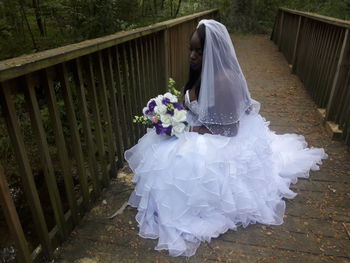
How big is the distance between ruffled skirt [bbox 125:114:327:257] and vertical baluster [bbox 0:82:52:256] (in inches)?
27.2

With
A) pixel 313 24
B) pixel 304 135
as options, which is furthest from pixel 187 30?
pixel 304 135

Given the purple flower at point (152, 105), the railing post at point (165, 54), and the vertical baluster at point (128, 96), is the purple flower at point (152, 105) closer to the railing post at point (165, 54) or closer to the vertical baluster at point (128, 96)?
the vertical baluster at point (128, 96)

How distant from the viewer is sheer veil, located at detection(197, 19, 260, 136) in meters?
2.27

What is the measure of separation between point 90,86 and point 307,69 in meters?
4.68

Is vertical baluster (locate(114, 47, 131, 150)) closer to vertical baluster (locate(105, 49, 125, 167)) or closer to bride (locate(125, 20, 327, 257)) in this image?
vertical baluster (locate(105, 49, 125, 167))

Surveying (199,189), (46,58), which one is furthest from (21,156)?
(199,189)

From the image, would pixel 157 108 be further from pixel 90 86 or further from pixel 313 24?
pixel 313 24

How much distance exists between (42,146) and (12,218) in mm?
439

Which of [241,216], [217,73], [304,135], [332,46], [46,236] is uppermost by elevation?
[217,73]

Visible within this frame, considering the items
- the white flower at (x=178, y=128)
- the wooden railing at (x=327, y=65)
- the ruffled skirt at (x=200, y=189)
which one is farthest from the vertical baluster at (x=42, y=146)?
the wooden railing at (x=327, y=65)

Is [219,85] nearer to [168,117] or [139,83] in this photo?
[168,117]

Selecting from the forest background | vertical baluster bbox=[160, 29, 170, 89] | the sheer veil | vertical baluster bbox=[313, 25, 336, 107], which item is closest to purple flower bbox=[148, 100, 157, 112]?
the sheer veil

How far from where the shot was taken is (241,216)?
7.62ft

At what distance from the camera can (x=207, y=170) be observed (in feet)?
7.23
